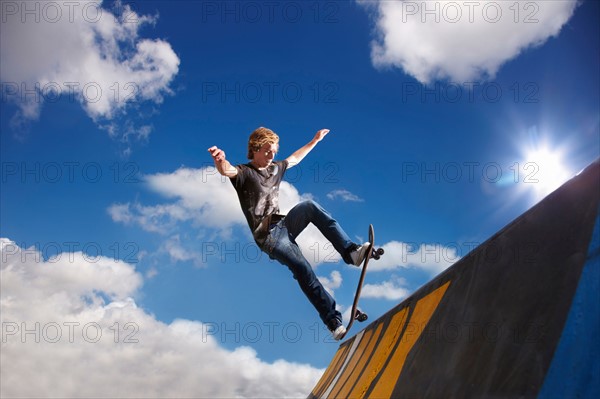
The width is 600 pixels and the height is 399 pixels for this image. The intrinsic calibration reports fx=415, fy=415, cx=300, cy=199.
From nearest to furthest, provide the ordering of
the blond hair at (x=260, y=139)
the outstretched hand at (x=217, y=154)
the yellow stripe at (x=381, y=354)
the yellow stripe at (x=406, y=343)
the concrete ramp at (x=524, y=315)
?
1. the concrete ramp at (x=524, y=315)
2. the yellow stripe at (x=406, y=343)
3. the yellow stripe at (x=381, y=354)
4. the outstretched hand at (x=217, y=154)
5. the blond hair at (x=260, y=139)

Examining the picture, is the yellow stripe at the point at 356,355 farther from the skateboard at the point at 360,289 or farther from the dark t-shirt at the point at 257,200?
the dark t-shirt at the point at 257,200

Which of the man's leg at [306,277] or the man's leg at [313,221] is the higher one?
the man's leg at [313,221]

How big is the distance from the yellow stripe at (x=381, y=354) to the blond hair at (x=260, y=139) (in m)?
2.81

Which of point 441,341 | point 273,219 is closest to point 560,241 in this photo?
point 441,341

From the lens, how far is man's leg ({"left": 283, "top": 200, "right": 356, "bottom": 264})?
541 cm

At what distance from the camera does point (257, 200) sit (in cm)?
545

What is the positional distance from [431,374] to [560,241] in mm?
1227

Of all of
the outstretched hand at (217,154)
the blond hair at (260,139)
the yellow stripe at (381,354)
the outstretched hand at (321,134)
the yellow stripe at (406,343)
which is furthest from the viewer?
the outstretched hand at (321,134)

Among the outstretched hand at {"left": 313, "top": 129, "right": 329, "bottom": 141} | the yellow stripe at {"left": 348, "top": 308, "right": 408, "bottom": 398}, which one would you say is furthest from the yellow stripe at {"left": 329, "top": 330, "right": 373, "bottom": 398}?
the outstretched hand at {"left": 313, "top": 129, "right": 329, "bottom": 141}

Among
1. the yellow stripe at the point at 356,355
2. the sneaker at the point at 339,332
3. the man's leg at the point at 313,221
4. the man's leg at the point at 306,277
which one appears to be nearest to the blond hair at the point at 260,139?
the man's leg at the point at 313,221

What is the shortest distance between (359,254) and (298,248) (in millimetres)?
811

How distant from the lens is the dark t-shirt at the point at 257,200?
212 inches

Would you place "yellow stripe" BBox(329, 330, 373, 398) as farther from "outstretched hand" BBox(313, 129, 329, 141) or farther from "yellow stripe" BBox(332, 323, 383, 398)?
"outstretched hand" BBox(313, 129, 329, 141)

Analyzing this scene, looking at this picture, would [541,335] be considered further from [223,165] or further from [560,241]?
[223,165]
